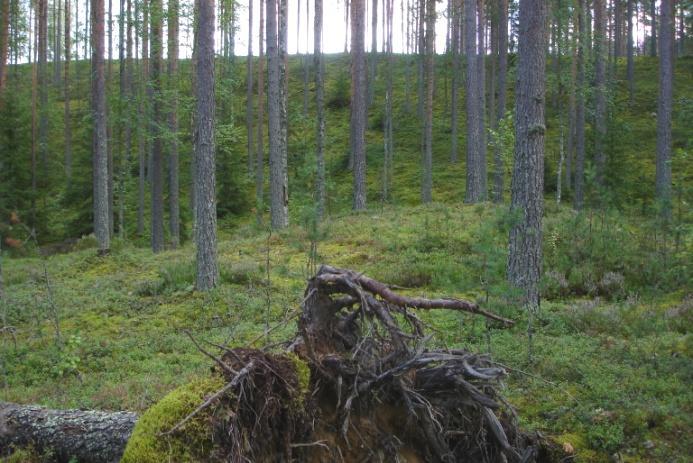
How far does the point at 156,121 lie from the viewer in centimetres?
2061

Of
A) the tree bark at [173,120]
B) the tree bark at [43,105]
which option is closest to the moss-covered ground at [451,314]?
the tree bark at [173,120]

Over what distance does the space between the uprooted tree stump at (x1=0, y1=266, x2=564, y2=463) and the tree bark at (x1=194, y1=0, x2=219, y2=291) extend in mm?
7105

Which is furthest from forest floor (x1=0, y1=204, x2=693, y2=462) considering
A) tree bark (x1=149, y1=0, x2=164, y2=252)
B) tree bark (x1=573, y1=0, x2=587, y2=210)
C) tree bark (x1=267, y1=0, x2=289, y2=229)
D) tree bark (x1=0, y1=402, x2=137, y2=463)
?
tree bark (x1=573, y1=0, x2=587, y2=210)

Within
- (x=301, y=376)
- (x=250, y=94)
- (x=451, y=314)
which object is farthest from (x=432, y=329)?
(x=250, y=94)

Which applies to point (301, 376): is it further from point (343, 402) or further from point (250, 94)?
point (250, 94)

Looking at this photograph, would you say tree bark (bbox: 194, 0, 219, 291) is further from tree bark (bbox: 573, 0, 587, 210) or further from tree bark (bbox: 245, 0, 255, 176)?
tree bark (bbox: 245, 0, 255, 176)

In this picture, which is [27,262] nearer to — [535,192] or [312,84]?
[535,192]

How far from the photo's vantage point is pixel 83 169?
27578mm

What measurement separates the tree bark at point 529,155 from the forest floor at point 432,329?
16.5 inches

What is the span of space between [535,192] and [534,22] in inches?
115

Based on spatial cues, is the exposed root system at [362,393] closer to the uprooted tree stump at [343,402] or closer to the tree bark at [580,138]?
the uprooted tree stump at [343,402]

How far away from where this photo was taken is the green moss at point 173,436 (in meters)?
3.57

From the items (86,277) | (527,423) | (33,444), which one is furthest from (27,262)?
(527,423)

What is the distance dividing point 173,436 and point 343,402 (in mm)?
1332
